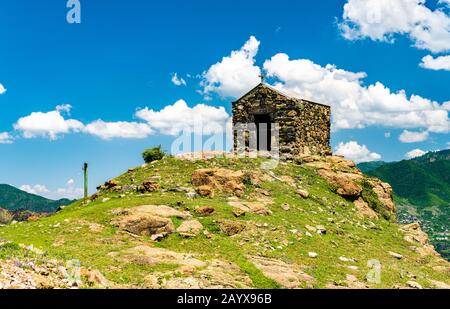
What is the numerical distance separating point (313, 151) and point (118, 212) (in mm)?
19346

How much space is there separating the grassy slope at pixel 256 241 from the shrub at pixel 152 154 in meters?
10.1

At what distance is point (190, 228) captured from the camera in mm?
17453

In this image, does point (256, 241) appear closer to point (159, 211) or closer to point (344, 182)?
point (159, 211)

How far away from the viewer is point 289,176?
89.2 feet

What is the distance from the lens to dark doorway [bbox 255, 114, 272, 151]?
33.6 m

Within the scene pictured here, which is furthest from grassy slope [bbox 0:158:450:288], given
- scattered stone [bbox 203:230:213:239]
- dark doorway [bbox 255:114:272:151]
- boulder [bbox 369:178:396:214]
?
dark doorway [bbox 255:114:272:151]

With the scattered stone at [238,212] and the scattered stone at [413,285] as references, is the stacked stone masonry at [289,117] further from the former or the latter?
the scattered stone at [413,285]

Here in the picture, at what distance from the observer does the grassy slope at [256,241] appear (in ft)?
47.0

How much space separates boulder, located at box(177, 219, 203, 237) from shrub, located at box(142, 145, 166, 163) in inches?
698

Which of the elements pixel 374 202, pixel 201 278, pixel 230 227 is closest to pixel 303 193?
pixel 374 202

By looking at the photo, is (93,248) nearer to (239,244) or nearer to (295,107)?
(239,244)

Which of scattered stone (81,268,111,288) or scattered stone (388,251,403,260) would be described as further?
scattered stone (388,251,403,260)

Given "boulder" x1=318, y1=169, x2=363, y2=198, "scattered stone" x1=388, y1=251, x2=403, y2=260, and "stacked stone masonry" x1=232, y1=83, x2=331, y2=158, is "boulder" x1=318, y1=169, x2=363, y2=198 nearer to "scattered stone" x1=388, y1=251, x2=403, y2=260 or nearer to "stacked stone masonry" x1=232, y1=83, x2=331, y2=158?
"stacked stone masonry" x1=232, y1=83, x2=331, y2=158
